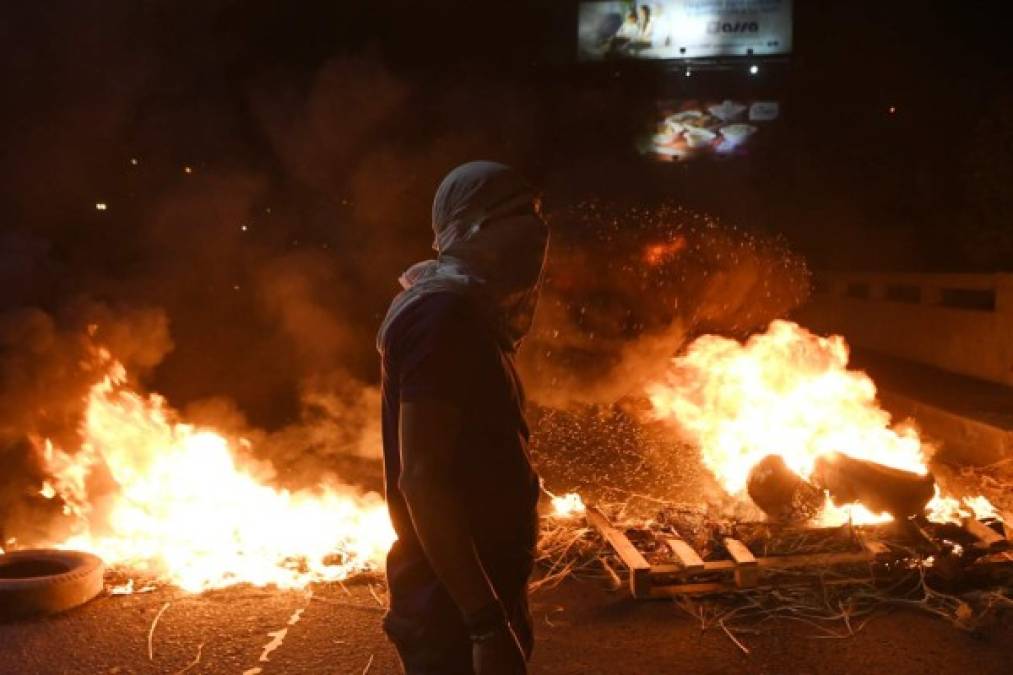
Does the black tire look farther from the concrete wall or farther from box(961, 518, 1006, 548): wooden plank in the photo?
the concrete wall

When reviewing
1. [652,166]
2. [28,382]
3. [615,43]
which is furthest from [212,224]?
[615,43]

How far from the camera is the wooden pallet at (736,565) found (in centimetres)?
455

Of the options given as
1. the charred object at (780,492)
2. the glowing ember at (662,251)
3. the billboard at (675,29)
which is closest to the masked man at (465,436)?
the charred object at (780,492)

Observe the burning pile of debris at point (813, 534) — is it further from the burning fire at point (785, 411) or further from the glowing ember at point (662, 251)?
the glowing ember at point (662, 251)

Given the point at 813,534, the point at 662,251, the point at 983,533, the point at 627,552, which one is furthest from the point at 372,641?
the point at 662,251

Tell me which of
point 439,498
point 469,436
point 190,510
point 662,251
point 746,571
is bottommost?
point 746,571

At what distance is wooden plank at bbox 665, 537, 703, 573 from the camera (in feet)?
15.0

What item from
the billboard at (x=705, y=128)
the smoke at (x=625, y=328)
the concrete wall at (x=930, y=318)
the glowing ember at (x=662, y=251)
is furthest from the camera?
the billboard at (x=705, y=128)

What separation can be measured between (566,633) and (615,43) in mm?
28590

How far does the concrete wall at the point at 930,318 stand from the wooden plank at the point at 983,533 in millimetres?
6502

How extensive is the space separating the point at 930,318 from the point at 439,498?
13.0 metres

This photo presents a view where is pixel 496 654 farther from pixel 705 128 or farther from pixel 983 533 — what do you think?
pixel 705 128

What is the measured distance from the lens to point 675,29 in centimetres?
2955

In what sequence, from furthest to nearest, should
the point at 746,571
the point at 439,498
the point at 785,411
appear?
the point at 785,411 < the point at 746,571 < the point at 439,498
